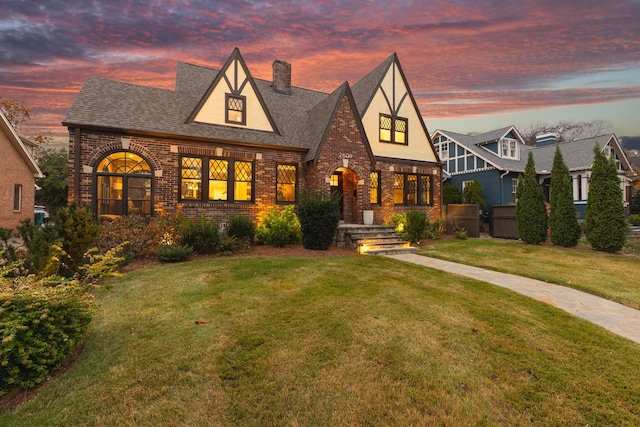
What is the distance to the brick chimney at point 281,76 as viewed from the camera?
17.1 metres

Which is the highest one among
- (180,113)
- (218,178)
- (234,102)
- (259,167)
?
(234,102)

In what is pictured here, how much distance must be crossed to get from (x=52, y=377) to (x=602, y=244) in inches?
638

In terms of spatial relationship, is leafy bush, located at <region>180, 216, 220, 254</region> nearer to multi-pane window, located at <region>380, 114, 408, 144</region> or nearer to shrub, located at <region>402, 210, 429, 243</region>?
shrub, located at <region>402, 210, 429, 243</region>

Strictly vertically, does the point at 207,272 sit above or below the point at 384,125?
below

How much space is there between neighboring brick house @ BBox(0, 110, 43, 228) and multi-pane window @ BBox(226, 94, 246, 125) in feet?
44.6

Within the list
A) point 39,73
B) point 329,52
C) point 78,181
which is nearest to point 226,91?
point 329,52

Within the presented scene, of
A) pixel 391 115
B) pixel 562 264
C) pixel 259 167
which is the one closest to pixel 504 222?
pixel 562 264

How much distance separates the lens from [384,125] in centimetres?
1642

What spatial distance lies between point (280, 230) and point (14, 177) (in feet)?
60.2

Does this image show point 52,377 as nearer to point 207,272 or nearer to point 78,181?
point 207,272

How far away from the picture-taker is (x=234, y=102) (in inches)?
531

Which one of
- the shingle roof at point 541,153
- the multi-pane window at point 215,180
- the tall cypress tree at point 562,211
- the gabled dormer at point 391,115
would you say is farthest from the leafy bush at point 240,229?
the shingle roof at point 541,153

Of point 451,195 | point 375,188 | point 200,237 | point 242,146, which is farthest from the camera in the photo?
point 451,195

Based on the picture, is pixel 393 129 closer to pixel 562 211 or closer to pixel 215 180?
pixel 562 211
